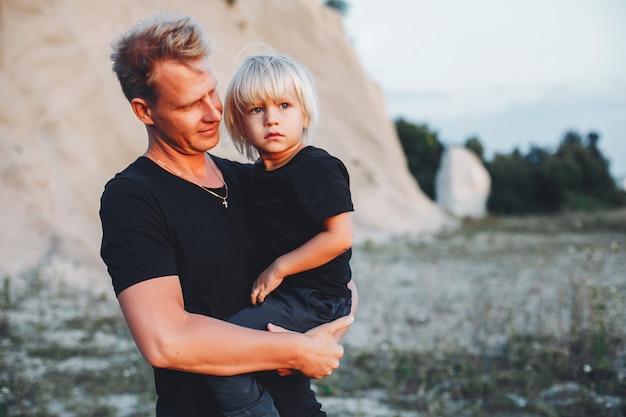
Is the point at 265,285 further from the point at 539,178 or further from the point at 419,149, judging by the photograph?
the point at 419,149

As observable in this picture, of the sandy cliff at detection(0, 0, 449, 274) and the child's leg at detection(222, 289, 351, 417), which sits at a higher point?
the sandy cliff at detection(0, 0, 449, 274)

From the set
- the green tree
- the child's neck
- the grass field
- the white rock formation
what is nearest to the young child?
the child's neck

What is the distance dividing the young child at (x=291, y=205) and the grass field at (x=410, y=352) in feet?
8.76

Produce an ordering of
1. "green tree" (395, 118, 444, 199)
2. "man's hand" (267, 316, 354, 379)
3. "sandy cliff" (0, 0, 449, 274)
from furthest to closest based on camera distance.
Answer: "green tree" (395, 118, 444, 199) < "sandy cliff" (0, 0, 449, 274) < "man's hand" (267, 316, 354, 379)

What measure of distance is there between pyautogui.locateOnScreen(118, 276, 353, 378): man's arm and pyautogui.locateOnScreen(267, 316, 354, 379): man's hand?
0.01 metres

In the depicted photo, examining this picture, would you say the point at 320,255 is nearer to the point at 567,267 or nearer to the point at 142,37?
the point at 142,37

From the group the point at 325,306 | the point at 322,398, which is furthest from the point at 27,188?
the point at 325,306

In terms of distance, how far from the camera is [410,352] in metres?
5.74

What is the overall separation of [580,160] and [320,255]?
3239 cm

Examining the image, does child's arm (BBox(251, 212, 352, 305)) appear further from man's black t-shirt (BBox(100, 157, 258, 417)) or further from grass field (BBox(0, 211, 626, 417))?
grass field (BBox(0, 211, 626, 417))

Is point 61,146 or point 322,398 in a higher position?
point 61,146

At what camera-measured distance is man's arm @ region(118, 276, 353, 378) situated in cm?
157

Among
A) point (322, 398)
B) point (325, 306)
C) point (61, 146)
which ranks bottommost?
point (322, 398)

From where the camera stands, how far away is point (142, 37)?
1845 millimetres
